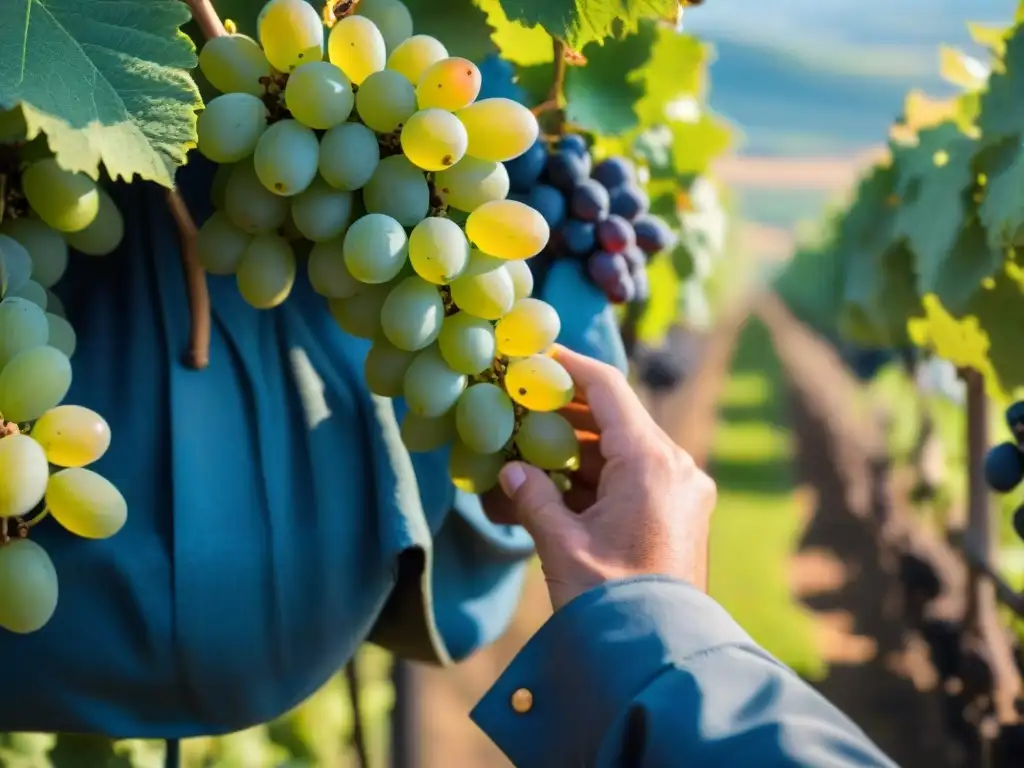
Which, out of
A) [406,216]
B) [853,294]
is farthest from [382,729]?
[406,216]

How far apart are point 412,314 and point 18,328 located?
0.23m

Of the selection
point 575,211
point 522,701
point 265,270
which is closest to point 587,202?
point 575,211

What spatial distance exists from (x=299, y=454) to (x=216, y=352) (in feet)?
0.31

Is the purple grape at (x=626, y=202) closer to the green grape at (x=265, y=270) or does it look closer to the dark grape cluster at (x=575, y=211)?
the dark grape cluster at (x=575, y=211)

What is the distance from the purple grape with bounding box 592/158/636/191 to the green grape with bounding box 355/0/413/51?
12.8 inches

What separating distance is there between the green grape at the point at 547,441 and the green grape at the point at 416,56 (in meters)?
0.24

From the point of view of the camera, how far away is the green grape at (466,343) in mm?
726

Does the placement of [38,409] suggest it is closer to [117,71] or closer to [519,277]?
[117,71]

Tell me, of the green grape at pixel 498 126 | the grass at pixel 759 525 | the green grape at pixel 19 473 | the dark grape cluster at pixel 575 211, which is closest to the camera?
the green grape at pixel 19 473

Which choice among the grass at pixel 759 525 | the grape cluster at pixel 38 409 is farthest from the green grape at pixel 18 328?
the grass at pixel 759 525

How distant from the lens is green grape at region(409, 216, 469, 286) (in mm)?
682

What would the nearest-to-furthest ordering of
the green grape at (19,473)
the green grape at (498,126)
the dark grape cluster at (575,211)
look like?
the green grape at (19,473) → the green grape at (498,126) → the dark grape cluster at (575,211)

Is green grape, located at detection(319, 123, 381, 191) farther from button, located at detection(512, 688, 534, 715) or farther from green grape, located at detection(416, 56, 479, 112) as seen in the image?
button, located at detection(512, 688, 534, 715)

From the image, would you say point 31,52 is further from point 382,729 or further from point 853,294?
point 382,729
